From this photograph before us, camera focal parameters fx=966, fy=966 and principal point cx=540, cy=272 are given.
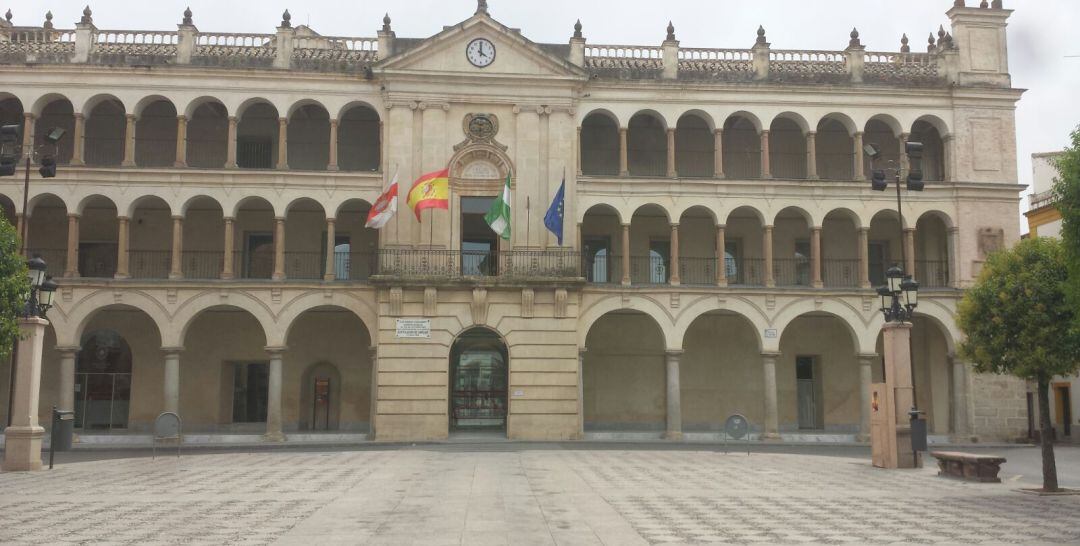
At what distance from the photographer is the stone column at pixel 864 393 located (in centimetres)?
3278

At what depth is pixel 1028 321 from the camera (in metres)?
17.8

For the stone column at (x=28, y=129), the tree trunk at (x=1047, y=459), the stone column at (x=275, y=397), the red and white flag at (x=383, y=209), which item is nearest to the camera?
the tree trunk at (x=1047, y=459)

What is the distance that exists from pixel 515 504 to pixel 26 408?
1235 cm

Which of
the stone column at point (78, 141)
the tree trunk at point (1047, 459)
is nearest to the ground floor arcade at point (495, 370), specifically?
the stone column at point (78, 141)

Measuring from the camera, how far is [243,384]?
35.1 metres

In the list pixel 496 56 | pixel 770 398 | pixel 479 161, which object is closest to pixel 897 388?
pixel 770 398

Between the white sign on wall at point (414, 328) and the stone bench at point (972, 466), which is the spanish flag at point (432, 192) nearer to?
the white sign on wall at point (414, 328)

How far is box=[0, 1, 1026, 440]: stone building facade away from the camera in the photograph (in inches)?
1267

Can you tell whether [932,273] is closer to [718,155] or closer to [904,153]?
[904,153]

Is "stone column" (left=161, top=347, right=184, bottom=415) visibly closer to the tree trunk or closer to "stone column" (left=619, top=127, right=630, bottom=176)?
"stone column" (left=619, top=127, right=630, bottom=176)

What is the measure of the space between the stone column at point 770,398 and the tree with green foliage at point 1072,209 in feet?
57.7

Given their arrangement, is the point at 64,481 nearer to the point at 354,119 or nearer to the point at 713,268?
Answer: the point at 354,119

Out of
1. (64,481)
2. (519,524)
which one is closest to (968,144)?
(519,524)

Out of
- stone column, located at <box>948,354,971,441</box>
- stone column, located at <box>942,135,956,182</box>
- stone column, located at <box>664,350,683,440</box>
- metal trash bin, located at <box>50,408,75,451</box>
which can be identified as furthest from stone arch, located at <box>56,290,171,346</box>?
stone column, located at <box>942,135,956,182</box>
